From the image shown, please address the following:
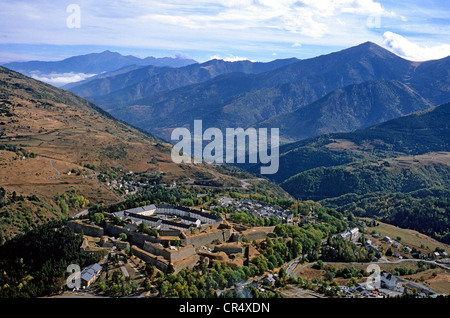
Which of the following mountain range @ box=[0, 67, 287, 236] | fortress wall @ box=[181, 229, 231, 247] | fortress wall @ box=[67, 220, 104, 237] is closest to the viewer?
fortress wall @ box=[181, 229, 231, 247]

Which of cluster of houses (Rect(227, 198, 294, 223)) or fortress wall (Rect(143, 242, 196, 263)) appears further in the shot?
cluster of houses (Rect(227, 198, 294, 223))

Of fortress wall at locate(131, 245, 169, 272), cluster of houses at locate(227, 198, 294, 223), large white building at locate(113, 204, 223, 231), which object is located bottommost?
cluster of houses at locate(227, 198, 294, 223)

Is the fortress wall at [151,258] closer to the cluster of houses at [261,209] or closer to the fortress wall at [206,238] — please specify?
the fortress wall at [206,238]

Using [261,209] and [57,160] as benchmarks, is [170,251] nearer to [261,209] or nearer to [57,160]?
[261,209]

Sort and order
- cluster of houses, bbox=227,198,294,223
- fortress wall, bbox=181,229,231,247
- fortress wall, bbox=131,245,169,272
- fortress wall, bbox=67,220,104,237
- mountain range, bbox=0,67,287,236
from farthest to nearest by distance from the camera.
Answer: cluster of houses, bbox=227,198,294,223 < mountain range, bbox=0,67,287,236 < fortress wall, bbox=67,220,104,237 < fortress wall, bbox=181,229,231,247 < fortress wall, bbox=131,245,169,272

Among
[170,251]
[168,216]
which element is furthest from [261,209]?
[170,251]

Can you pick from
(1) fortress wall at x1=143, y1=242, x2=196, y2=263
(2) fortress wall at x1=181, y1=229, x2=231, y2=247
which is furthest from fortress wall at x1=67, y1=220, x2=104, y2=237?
(2) fortress wall at x1=181, y1=229, x2=231, y2=247

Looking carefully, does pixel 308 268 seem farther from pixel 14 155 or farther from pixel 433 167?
pixel 433 167

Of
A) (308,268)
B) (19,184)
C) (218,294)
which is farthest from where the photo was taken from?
(19,184)

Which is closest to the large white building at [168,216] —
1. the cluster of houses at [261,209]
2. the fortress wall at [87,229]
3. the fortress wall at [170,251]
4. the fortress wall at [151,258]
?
the fortress wall at [87,229]

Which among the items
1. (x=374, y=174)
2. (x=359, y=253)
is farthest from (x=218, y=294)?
(x=374, y=174)

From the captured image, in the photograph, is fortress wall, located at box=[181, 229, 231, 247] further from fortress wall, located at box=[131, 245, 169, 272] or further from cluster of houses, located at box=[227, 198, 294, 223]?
cluster of houses, located at box=[227, 198, 294, 223]
